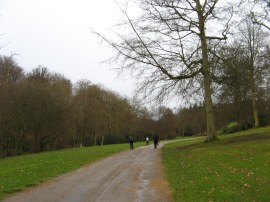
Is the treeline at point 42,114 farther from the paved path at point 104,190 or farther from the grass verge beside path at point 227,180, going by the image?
the grass verge beside path at point 227,180

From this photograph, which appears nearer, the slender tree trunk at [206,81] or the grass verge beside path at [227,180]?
the grass verge beside path at [227,180]

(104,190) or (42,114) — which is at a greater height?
(42,114)

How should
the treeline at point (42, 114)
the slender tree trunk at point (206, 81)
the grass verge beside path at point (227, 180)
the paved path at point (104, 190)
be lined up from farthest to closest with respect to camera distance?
the treeline at point (42, 114) < the slender tree trunk at point (206, 81) < the paved path at point (104, 190) < the grass verge beside path at point (227, 180)

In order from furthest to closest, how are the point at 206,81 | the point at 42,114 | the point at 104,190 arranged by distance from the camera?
the point at 42,114
the point at 206,81
the point at 104,190

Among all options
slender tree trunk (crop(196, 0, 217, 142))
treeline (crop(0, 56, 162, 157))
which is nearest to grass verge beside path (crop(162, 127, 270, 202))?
slender tree trunk (crop(196, 0, 217, 142))

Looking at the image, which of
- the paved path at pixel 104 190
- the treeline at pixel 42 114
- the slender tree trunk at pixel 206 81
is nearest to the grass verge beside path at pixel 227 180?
the paved path at pixel 104 190

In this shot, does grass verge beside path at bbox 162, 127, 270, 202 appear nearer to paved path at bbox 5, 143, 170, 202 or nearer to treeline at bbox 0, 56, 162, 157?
paved path at bbox 5, 143, 170, 202

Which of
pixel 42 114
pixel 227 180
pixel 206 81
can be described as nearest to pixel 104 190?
pixel 227 180

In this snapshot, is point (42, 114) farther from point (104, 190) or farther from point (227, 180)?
point (227, 180)

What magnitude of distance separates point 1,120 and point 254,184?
42.5 metres

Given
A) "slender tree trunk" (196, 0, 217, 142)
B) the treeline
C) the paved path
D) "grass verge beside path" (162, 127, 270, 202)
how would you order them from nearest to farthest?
"grass verge beside path" (162, 127, 270, 202) → the paved path → "slender tree trunk" (196, 0, 217, 142) → the treeline

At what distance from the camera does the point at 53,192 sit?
12812 mm

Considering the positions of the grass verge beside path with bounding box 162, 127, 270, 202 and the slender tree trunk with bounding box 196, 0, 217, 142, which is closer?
the grass verge beside path with bounding box 162, 127, 270, 202

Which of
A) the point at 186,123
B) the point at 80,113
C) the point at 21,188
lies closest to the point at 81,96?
the point at 80,113
